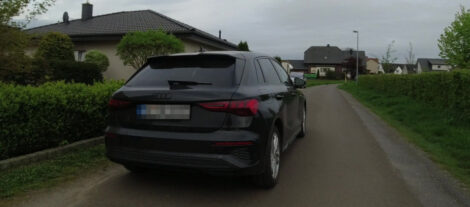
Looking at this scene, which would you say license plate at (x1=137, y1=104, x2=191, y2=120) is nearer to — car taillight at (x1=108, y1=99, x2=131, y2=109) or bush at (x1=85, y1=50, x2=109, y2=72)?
car taillight at (x1=108, y1=99, x2=131, y2=109)

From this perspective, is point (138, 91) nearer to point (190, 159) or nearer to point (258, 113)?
point (190, 159)

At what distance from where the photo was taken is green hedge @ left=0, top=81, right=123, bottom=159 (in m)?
4.27

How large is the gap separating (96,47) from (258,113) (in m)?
17.5

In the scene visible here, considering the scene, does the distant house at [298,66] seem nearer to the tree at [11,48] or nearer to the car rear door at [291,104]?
the tree at [11,48]

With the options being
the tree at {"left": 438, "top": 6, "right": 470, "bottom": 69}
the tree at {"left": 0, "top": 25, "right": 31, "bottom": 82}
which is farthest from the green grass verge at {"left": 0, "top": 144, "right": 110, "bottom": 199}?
the tree at {"left": 438, "top": 6, "right": 470, "bottom": 69}

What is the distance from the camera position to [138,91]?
352 cm

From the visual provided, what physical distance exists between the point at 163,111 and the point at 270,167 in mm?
1268

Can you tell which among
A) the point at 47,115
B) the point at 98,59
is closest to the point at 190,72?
the point at 47,115

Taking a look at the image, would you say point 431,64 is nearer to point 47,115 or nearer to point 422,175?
point 422,175

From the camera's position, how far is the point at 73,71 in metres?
13.6

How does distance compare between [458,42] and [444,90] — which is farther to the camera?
[458,42]

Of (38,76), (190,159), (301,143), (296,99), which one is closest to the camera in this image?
(190,159)

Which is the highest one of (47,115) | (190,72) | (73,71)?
(73,71)

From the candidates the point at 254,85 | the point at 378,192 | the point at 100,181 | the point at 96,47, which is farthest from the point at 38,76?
the point at 378,192
